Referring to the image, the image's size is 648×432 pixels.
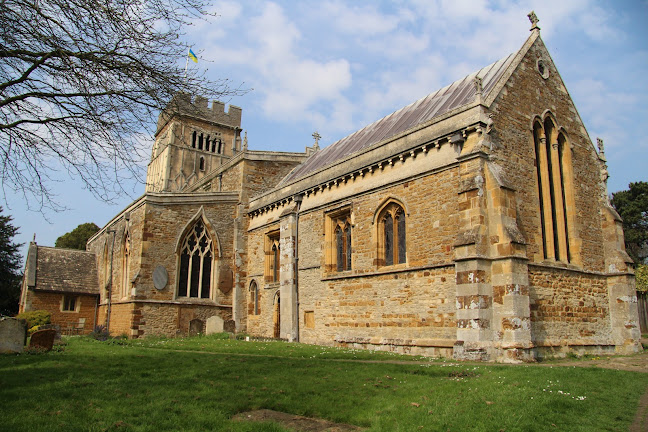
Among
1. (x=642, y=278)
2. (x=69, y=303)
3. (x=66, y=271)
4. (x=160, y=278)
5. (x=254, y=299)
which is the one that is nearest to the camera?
(x=160, y=278)

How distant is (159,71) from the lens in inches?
302

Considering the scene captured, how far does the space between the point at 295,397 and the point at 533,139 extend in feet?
41.2

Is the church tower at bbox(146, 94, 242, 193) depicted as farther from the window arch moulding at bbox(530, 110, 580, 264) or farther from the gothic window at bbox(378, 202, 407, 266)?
the window arch moulding at bbox(530, 110, 580, 264)

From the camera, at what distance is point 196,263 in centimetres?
2369

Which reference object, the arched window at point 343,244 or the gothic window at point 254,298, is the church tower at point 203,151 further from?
the arched window at point 343,244

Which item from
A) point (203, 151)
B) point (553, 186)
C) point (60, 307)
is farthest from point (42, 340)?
point (203, 151)

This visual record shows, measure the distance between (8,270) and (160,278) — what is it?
2182cm

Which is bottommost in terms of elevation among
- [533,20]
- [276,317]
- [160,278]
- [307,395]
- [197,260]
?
[307,395]

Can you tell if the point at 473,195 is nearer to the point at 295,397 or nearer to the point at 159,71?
the point at 295,397

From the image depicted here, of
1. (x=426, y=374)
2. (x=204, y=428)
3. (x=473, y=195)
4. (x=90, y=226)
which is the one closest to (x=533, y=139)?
(x=473, y=195)

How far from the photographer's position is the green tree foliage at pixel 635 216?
4025 centimetres

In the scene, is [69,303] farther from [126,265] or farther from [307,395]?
[307,395]

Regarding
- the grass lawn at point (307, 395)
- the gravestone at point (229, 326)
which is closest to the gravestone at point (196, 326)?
the gravestone at point (229, 326)

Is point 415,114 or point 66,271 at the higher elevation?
point 415,114
